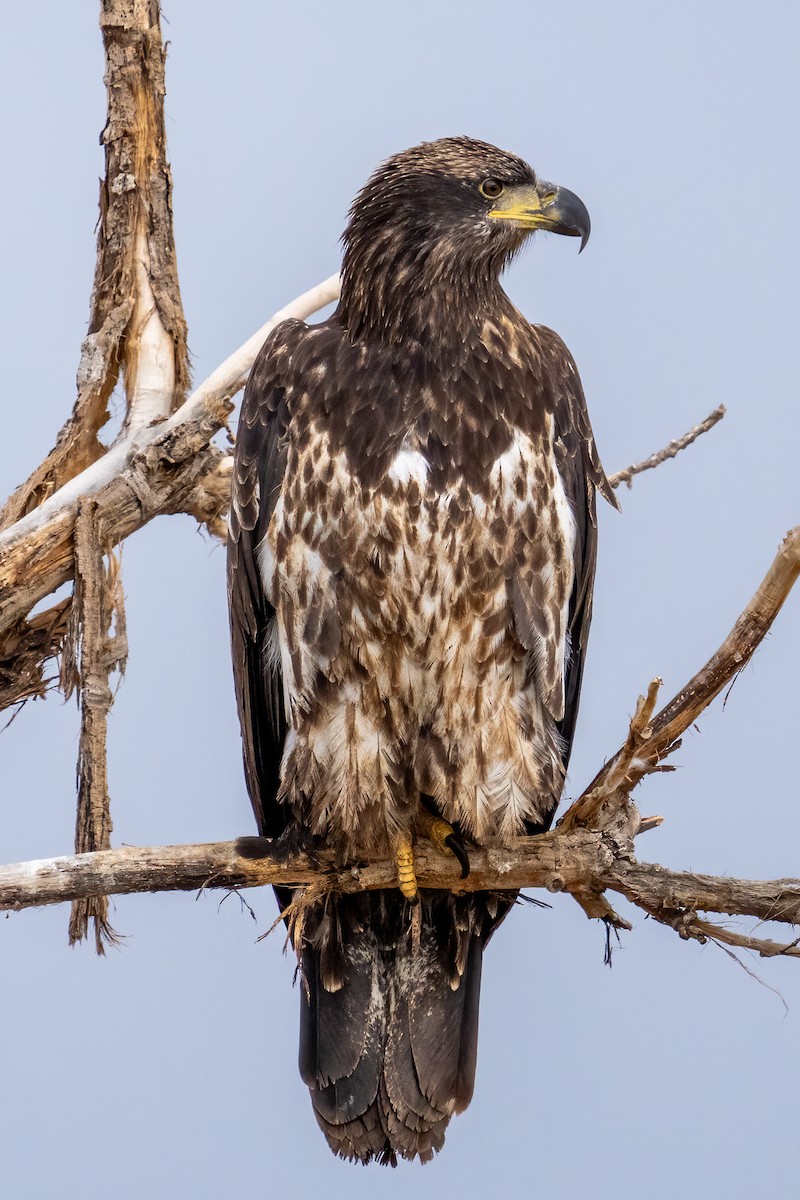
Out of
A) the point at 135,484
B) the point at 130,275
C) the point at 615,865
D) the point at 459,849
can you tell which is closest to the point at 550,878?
the point at 615,865

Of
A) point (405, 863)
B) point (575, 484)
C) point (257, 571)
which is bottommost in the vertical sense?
point (405, 863)

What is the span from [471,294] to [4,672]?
233 centimetres

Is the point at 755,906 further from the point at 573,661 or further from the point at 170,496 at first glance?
the point at 170,496

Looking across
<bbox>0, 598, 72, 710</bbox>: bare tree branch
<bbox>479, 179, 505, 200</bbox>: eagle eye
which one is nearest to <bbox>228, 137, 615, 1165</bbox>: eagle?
<bbox>479, 179, 505, 200</bbox>: eagle eye

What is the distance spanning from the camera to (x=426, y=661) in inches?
189

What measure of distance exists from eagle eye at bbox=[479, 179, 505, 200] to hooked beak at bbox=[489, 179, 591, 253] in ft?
0.06

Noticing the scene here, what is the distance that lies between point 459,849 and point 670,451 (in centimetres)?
176

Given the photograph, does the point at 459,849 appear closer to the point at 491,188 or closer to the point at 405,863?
the point at 405,863

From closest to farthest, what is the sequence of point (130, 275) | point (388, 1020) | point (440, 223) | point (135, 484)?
point (440, 223)
point (388, 1020)
point (135, 484)
point (130, 275)

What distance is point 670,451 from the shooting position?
19.1 ft

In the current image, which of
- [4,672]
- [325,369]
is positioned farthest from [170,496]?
[325,369]

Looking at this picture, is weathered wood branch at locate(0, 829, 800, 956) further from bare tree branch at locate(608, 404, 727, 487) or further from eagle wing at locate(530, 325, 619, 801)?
bare tree branch at locate(608, 404, 727, 487)

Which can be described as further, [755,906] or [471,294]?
[471,294]

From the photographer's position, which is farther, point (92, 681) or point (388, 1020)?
point (92, 681)
